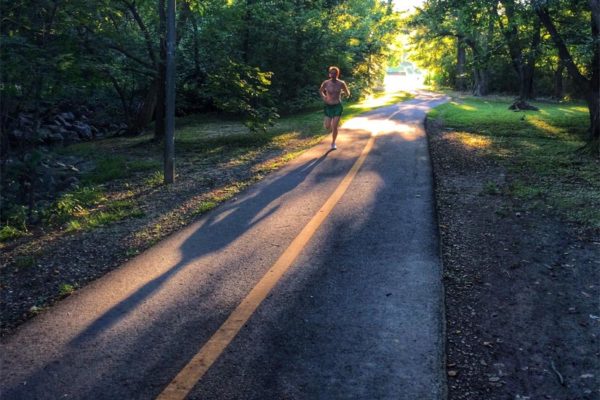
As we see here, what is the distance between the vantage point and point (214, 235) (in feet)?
21.1

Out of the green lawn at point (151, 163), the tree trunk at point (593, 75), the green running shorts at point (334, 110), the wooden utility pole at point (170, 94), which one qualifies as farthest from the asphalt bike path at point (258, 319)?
the tree trunk at point (593, 75)

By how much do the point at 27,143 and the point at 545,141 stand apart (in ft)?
42.2

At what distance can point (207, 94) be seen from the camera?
14797mm

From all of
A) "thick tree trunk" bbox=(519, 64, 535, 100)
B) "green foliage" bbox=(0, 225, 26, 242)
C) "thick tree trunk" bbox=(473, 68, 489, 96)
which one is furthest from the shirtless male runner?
"thick tree trunk" bbox=(473, 68, 489, 96)

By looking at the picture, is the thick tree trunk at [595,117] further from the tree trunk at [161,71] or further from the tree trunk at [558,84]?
the tree trunk at [558,84]

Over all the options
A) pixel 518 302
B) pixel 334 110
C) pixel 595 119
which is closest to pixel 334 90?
pixel 334 110

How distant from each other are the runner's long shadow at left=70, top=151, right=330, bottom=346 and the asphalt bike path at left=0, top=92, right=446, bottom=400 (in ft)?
0.07

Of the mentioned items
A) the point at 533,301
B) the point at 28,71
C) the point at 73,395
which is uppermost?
the point at 28,71

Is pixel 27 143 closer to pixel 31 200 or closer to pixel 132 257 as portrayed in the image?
pixel 31 200

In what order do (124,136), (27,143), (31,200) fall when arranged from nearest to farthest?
(31,200), (27,143), (124,136)

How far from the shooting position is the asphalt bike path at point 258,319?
3336 mm

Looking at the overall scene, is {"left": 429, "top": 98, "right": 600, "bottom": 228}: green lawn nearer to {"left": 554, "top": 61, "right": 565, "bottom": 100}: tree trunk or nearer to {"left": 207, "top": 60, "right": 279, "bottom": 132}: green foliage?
{"left": 207, "top": 60, "right": 279, "bottom": 132}: green foliage

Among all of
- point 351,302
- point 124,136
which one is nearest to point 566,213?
point 351,302

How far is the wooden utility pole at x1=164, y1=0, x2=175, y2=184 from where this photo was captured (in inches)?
360
